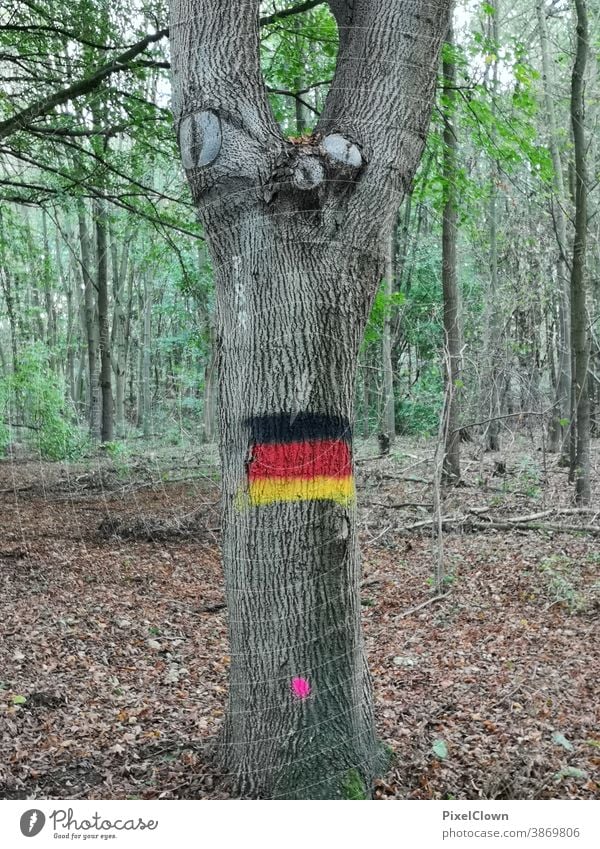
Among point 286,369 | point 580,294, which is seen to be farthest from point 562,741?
point 580,294

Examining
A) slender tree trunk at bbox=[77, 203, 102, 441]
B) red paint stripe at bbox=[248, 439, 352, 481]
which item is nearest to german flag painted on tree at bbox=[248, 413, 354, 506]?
red paint stripe at bbox=[248, 439, 352, 481]

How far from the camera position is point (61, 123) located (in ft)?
23.4

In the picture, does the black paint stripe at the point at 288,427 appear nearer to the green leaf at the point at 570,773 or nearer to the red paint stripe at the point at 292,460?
the red paint stripe at the point at 292,460

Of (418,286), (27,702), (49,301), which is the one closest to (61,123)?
(27,702)

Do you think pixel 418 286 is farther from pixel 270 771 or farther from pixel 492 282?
pixel 270 771

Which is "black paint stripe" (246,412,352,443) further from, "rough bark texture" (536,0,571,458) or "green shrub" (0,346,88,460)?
"green shrub" (0,346,88,460)

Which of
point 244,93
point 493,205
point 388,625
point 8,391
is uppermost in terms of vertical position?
point 493,205

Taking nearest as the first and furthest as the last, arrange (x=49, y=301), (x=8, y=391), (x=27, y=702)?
(x=27, y=702)
(x=8, y=391)
(x=49, y=301)

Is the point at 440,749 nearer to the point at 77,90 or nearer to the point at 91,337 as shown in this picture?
the point at 77,90

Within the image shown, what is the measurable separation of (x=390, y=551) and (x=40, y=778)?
4586mm

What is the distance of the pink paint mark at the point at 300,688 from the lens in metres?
2.72

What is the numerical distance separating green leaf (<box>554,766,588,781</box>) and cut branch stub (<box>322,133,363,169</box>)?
254 cm

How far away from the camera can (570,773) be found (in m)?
3.02
